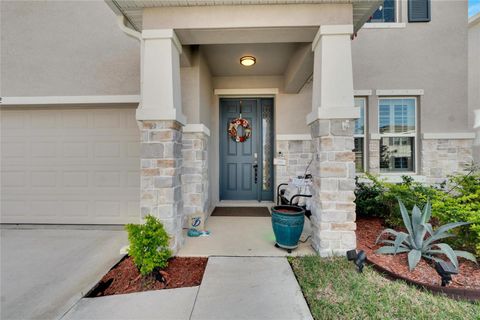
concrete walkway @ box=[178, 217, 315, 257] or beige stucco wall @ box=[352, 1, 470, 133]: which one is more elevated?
A: beige stucco wall @ box=[352, 1, 470, 133]

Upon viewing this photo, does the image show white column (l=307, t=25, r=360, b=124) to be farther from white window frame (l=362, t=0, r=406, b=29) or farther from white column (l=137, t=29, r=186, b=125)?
white window frame (l=362, t=0, r=406, b=29)

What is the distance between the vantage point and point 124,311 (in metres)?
1.72

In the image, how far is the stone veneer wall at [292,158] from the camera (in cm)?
465

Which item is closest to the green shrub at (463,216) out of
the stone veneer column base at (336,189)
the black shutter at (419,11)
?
the stone veneer column base at (336,189)

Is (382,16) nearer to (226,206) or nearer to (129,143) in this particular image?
(226,206)

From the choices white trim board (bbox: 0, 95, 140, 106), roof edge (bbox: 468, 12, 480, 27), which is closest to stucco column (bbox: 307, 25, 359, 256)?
white trim board (bbox: 0, 95, 140, 106)

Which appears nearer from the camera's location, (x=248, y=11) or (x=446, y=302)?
(x=446, y=302)

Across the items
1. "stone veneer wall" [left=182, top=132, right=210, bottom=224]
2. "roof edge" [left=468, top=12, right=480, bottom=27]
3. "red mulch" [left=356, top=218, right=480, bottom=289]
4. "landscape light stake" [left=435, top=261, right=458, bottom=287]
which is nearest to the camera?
"landscape light stake" [left=435, top=261, right=458, bottom=287]

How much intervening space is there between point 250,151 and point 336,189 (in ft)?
9.05

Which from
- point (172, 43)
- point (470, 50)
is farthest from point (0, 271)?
point (470, 50)

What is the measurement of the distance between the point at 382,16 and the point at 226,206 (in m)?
5.11

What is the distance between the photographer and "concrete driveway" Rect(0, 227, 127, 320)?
6.17 feet

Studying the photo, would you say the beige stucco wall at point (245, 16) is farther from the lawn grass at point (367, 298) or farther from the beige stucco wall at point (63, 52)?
the lawn grass at point (367, 298)

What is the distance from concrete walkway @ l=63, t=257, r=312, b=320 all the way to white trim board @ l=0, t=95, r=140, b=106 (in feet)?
9.57
